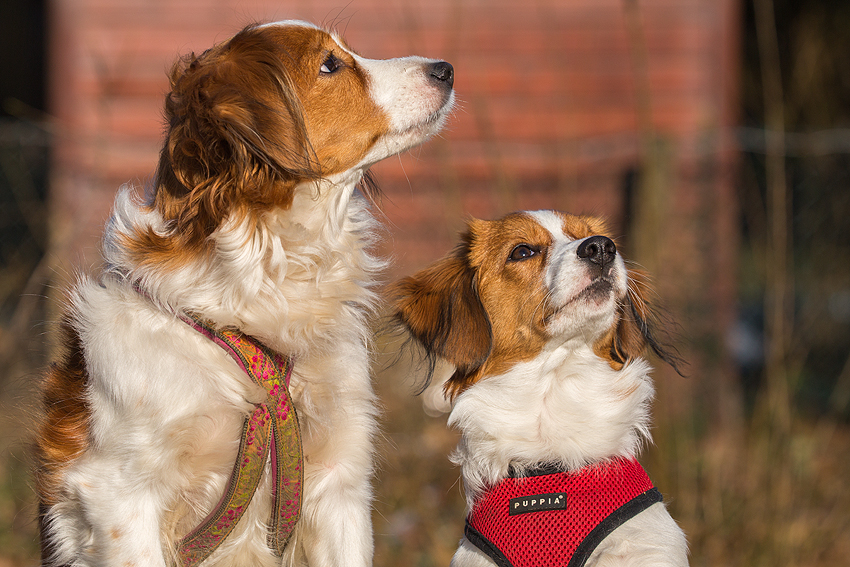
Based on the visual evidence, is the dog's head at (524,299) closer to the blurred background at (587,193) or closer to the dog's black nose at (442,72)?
the dog's black nose at (442,72)

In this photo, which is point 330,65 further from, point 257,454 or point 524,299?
point 257,454

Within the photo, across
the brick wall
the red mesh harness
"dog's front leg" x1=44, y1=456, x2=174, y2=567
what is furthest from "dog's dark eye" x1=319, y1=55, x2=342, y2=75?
the brick wall

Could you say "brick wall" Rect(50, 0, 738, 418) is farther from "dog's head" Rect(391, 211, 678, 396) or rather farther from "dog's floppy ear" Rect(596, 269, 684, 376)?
"dog's floppy ear" Rect(596, 269, 684, 376)

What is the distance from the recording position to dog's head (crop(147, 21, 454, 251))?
6.67 ft

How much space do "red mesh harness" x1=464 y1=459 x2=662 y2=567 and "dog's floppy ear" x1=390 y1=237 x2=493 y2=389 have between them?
1.34 feet

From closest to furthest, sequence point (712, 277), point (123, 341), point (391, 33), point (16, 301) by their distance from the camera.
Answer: point (123, 341) → point (16, 301) → point (712, 277) → point (391, 33)

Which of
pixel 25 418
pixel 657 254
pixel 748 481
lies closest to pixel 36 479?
pixel 25 418

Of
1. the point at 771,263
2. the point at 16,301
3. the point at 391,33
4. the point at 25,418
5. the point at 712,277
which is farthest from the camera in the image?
the point at 391,33

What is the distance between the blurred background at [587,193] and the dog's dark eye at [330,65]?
62.0 inches

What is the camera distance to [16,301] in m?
5.35

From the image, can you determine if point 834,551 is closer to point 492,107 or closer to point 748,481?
point 748,481

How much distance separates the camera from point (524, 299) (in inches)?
96.0

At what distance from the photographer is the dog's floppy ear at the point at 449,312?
243cm

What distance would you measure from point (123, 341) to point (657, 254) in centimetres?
269
